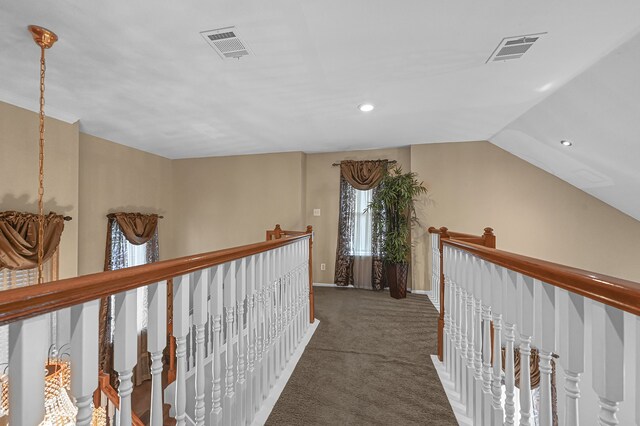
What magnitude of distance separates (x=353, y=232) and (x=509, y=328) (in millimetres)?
3858

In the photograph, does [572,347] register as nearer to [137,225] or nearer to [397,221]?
[397,221]

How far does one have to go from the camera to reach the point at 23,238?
10.1 feet

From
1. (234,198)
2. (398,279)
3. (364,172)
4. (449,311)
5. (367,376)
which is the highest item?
(364,172)

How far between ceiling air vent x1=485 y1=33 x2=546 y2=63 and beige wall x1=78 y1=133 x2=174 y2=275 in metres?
5.30

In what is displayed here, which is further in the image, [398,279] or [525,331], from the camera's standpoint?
[398,279]

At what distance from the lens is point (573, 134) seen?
3.19 meters

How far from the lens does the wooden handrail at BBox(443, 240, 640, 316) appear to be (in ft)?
2.06

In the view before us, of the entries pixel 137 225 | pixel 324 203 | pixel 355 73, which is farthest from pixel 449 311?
pixel 137 225

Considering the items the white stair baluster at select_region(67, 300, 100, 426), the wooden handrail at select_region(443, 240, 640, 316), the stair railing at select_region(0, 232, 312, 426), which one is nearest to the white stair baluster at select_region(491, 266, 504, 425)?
the wooden handrail at select_region(443, 240, 640, 316)

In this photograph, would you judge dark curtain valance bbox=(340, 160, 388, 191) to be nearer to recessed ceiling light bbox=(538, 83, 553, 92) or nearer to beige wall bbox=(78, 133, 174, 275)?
recessed ceiling light bbox=(538, 83, 553, 92)

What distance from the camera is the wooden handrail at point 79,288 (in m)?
0.54

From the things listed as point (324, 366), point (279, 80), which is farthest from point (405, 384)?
point (279, 80)

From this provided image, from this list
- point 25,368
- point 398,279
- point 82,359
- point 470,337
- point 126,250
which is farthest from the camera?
point 126,250

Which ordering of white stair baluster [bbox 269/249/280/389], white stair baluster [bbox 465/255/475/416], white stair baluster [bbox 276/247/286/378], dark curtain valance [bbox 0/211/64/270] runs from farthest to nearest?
dark curtain valance [bbox 0/211/64/270]
white stair baluster [bbox 276/247/286/378]
white stair baluster [bbox 269/249/280/389]
white stair baluster [bbox 465/255/475/416]
